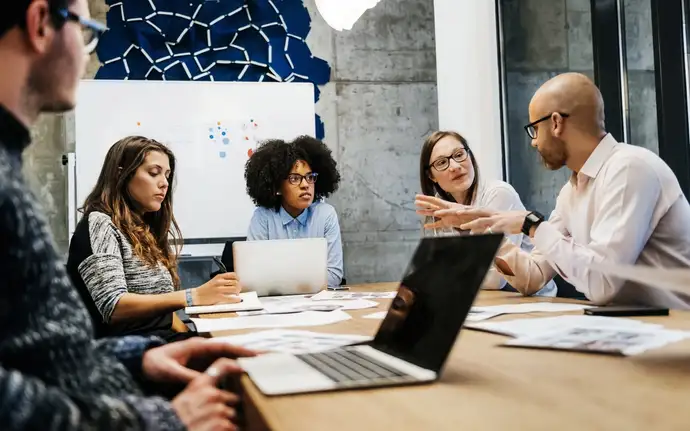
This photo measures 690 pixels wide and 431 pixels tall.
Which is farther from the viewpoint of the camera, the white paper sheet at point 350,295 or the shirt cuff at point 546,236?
the white paper sheet at point 350,295

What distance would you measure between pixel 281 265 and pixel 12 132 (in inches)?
66.2

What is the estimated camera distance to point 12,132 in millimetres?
730

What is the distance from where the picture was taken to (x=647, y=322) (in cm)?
125

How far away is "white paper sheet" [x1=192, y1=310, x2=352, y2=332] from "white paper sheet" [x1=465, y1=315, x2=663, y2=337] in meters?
0.37

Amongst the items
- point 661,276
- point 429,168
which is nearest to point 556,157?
point 429,168

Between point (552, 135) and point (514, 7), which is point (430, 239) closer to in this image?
point (552, 135)

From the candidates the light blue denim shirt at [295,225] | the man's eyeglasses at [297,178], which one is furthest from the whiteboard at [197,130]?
the man's eyeglasses at [297,178]

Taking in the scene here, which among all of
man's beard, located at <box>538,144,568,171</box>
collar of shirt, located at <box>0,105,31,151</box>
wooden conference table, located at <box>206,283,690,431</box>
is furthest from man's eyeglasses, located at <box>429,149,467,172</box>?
collar of shirt, located at <box>0,105,31,151</box>

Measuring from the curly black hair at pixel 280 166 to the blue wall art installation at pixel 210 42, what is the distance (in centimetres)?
38

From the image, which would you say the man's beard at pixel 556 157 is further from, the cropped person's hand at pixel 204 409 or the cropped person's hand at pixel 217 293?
the cropped person's hand at pixel 204 409

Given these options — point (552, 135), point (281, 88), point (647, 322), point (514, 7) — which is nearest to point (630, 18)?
point (514, 7)

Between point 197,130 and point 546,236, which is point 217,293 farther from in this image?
point 197,130

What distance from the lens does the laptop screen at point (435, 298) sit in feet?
2.77

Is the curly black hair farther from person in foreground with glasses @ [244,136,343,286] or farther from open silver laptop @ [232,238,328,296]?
open silver laptop @ [232,238,328,296]
